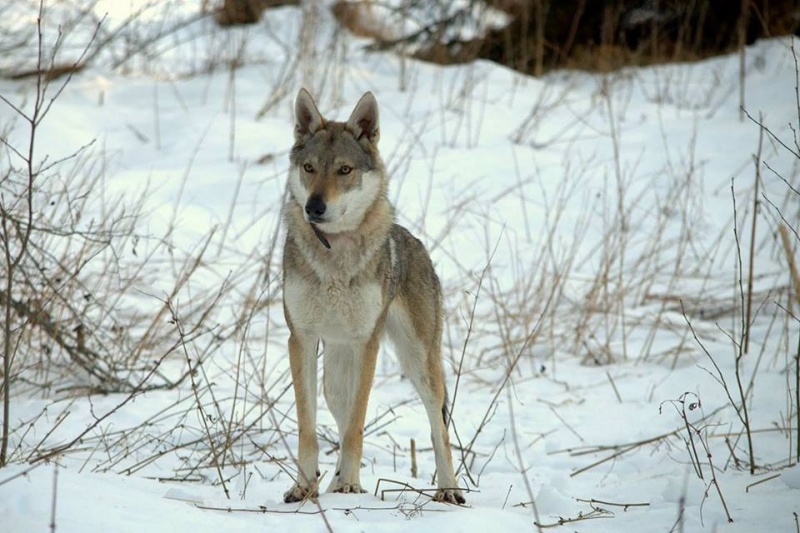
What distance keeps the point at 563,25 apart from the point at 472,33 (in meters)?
1.37

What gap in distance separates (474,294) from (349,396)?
2830mm

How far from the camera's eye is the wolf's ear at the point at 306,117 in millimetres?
4531

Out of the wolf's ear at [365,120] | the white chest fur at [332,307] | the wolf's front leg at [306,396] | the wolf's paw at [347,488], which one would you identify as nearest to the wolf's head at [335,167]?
the wolf's ear at [365,120]

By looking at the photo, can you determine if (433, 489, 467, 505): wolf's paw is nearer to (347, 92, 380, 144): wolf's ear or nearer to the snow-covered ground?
the snow-covered ground

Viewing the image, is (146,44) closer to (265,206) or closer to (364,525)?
(265,206)

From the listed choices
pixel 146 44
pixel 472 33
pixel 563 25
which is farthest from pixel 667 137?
pixel 146 44

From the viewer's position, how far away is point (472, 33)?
12.9 m

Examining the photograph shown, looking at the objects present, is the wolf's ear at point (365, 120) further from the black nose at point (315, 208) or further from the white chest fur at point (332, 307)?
the white chest fur at point (332, 307)

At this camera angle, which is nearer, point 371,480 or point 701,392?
point 371,480

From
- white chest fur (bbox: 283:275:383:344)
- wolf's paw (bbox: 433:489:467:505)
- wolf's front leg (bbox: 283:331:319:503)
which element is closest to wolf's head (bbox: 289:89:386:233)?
white chest fur (bbox: 283:275:383:344)

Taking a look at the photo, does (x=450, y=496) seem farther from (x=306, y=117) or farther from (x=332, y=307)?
(x=306, y=117)

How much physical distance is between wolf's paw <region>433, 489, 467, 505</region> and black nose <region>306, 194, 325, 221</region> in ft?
4.81

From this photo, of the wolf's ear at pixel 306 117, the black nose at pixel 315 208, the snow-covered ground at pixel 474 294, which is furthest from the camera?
the wolf's ear at pixel 306 117

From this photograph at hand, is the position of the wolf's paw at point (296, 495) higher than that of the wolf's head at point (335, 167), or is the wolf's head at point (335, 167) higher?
the wolf's head at point (335, 167)
